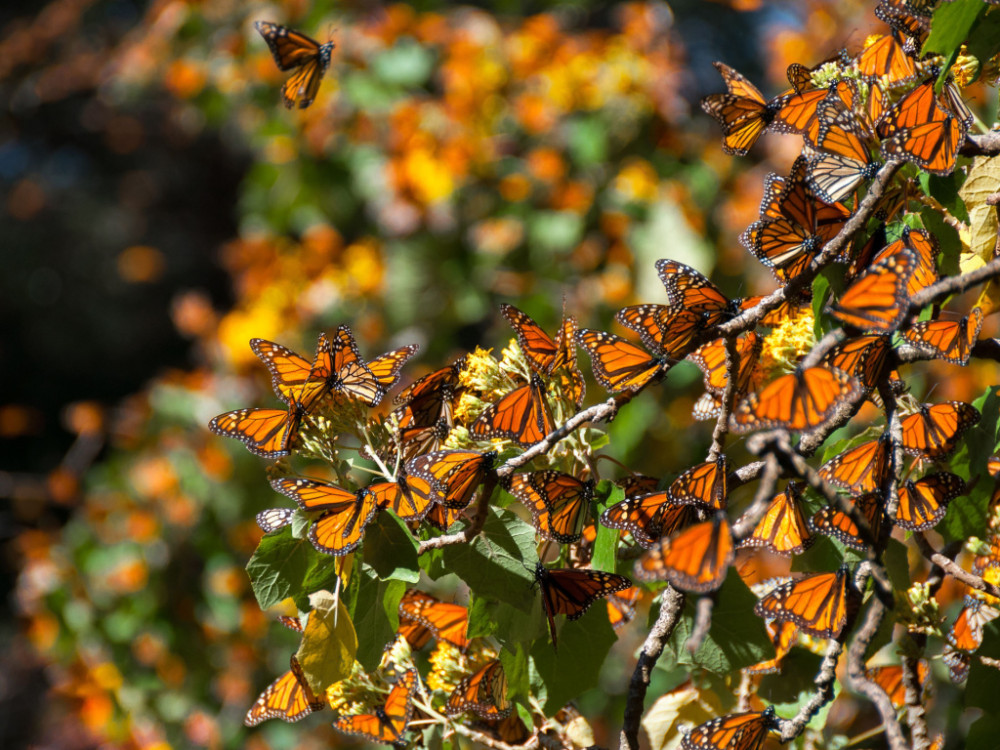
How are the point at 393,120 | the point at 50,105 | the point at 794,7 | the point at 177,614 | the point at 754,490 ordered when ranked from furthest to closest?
the point at 50,105 → the point at 794,7 → the point at 393,120 → the point at 177,614 → the point at 754,490

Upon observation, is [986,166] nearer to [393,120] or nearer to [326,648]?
[326,648]

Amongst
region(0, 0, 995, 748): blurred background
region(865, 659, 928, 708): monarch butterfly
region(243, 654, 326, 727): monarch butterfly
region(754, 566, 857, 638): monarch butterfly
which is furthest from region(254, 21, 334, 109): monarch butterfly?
region(0, 0, 995, 748): blurred background

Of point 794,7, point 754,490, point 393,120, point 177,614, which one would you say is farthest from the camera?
point 794,7

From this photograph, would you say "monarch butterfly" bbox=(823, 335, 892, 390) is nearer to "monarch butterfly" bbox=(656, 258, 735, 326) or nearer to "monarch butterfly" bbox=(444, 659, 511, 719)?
"monarch butterfly" bbox=(656, 258, 735, 326)

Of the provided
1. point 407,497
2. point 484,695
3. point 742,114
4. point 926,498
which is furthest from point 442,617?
point 742,114

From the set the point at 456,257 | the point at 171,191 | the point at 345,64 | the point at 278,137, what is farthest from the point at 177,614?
the point at 171,191

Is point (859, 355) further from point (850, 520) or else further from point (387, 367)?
point (387, 367)
